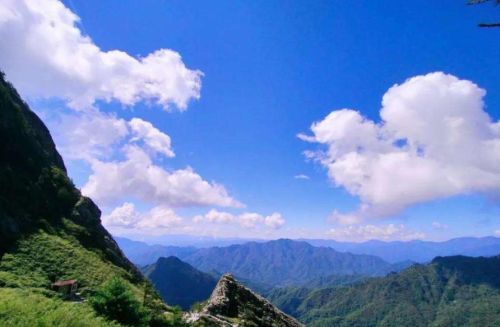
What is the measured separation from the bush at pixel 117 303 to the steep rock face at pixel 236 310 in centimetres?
439

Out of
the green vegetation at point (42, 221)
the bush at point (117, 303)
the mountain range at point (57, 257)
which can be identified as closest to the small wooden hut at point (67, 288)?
the mountain range at point (57, 257)

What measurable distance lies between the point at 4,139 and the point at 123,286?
136635 millimetres

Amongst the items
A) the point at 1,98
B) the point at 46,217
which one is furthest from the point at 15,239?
the point at 1,98

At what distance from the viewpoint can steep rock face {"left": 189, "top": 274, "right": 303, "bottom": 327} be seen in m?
18.2

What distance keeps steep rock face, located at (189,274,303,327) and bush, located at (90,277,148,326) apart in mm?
4387

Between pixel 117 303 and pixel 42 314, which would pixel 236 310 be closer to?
pixel 117 303

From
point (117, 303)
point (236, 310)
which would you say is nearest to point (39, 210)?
point (117, 303)

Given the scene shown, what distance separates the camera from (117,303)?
22234mm

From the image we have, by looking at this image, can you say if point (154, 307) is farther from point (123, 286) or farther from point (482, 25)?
point (482, 25)

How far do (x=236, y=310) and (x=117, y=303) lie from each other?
6903 mm

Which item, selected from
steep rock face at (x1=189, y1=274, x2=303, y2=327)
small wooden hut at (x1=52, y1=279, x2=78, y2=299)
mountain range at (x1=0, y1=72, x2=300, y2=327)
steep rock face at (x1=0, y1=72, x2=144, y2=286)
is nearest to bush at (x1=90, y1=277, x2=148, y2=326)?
mountain range at (x1=0, y1=72, x2=300, y2=327)

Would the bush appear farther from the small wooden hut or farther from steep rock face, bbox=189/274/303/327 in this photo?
the small wooden hut

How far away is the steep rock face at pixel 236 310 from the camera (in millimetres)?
18250

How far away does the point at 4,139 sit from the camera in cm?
13738
